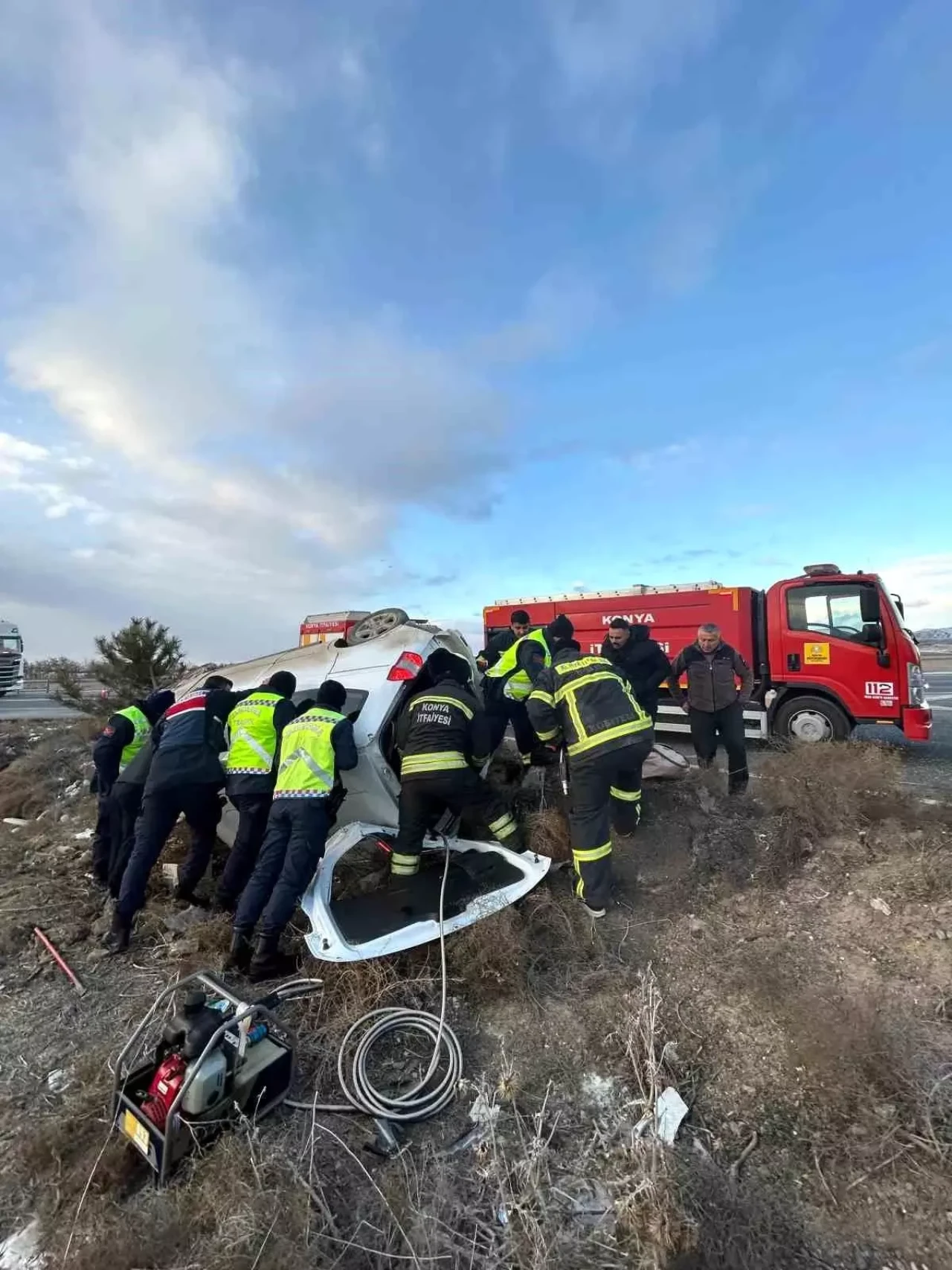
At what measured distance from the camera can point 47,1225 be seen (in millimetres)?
2018

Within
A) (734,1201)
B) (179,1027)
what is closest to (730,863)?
(734,1201)

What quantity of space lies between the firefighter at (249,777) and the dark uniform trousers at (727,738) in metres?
3.82

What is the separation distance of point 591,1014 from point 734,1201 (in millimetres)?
968

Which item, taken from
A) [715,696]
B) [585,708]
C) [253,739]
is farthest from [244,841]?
[715,696]

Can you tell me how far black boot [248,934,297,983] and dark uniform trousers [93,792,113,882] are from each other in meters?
2.23

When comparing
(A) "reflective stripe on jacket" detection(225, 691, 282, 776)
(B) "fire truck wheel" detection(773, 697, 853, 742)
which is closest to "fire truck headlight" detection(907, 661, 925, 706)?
(B) "fire truck wheel" detection(773, 697, 853, 742)

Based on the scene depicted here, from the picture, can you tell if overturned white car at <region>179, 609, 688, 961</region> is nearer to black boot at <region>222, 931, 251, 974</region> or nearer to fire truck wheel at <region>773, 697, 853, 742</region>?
black boot at <region>222, 931, 251, 974</region>

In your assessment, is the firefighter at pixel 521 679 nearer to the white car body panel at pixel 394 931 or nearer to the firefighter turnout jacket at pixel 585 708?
the firefighter turnout jacket at pixel 585 708

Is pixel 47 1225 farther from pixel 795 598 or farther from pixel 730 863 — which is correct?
pixel 795 598

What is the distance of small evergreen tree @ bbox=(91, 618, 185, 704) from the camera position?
1227cm

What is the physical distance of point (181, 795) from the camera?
4227mm

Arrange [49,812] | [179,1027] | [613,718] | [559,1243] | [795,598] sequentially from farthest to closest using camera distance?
[795,598] → [49,812] → [613,718] → [179,1027] → [559,1243]

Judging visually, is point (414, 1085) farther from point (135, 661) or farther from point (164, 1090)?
point (135, 661)

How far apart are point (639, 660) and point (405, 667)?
8.15ft
